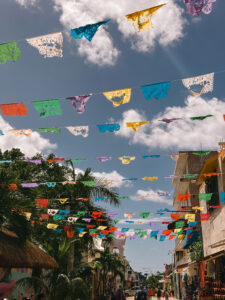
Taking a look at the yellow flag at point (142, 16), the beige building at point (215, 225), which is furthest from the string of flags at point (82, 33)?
the beige building at point (215, 225)

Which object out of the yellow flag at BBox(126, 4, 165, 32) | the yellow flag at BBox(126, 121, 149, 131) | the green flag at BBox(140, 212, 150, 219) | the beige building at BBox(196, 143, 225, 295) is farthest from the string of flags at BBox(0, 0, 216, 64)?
the green flag at BBox(140, 212, 150, 219)

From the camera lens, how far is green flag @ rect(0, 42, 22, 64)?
8016mm

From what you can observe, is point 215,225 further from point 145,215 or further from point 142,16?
point 142,16

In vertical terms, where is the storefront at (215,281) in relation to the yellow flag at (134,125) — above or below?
below

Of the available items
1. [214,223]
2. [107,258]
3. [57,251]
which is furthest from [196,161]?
[57,251]

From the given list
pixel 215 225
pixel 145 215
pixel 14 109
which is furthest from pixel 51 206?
pixel 14 109

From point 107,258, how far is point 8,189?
20.6 meters

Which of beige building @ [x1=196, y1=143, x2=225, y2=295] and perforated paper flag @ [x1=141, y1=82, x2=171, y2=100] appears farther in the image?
beige building @ [x1=196, y1=143, x2=225, y2=295]

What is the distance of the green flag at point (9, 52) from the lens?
802 centimetres

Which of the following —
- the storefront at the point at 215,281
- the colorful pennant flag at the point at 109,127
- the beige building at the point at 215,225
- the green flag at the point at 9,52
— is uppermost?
the green flag at the point at 9,52

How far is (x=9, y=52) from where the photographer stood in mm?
8117

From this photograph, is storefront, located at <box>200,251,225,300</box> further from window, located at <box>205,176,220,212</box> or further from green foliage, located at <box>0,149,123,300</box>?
green foliage, located at <box>0,149,123,300</box>

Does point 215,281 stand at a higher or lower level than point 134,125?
lower

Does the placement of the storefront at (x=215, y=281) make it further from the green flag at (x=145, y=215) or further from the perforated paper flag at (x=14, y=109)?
the perforated paper flag at (x=14, y=109)
